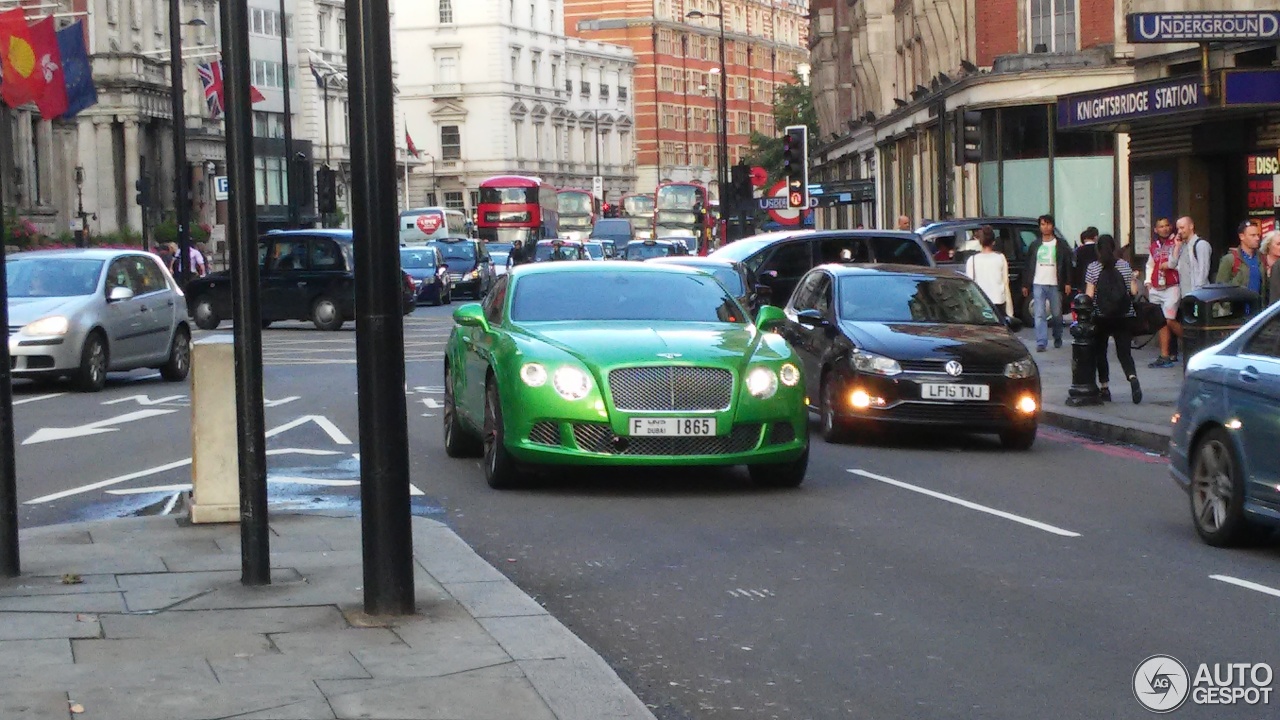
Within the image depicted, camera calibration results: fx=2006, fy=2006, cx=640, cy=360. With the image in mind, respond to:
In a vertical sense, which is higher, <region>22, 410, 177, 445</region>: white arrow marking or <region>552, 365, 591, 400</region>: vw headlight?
<region>552, 365, 591, 400</region>: vw headlight

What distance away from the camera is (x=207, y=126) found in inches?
3378

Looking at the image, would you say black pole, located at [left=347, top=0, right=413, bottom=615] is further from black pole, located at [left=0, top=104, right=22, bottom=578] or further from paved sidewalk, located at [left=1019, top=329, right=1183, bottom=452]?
paved sidewalk, located at [left=1019, top=329, right=1183, bottom=452]

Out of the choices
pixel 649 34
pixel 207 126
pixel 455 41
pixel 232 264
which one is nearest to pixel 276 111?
pixel 207 126

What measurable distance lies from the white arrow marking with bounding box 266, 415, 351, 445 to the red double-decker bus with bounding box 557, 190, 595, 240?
274 feet

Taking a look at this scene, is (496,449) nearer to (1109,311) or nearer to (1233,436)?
(1233,436)

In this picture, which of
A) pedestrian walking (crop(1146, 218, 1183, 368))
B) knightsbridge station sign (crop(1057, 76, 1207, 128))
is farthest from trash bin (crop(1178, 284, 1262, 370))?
knightsbridge station sign (crop(1057, 76, 1207, 128))

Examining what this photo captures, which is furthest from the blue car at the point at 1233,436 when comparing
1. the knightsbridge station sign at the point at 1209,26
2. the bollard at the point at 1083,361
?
the knightsbridge station sign at the point at 1209,26

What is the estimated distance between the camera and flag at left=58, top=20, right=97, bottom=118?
129ft

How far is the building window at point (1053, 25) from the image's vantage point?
144 ft

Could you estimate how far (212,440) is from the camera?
404 inches

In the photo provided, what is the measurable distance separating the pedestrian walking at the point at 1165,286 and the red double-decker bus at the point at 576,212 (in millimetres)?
78013

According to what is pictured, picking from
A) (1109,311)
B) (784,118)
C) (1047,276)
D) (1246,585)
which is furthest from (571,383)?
(784,118)

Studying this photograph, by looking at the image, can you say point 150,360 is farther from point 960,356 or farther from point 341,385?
A: point 960,356

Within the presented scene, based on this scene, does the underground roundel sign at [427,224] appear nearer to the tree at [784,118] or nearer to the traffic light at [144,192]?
the tree at [784,118]
